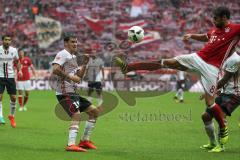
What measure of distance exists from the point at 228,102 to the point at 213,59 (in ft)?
3.75

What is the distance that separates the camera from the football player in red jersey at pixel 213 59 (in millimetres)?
10137

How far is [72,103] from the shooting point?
34.4ft

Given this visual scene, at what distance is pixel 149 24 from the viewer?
41219mm

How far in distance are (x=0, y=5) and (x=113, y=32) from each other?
35.8ft

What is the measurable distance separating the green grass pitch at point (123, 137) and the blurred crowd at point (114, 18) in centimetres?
1918

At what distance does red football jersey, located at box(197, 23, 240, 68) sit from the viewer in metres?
10.1

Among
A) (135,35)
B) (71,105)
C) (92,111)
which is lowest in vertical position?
(92,111)

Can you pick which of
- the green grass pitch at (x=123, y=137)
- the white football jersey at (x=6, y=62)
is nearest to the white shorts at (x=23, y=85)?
the green grass pitch at (x=123, y=137)

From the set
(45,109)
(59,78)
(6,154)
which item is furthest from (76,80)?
(45,109)

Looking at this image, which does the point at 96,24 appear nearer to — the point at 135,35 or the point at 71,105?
the point at 135,35

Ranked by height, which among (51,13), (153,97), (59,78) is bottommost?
(153,97)

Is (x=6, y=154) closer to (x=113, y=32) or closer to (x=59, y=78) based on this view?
(x=59, y=78)

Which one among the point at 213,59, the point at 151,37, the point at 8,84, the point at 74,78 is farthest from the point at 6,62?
the point at 151,37

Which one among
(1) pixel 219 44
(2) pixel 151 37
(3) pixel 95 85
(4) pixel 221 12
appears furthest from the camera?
(2) pixel 151 37
